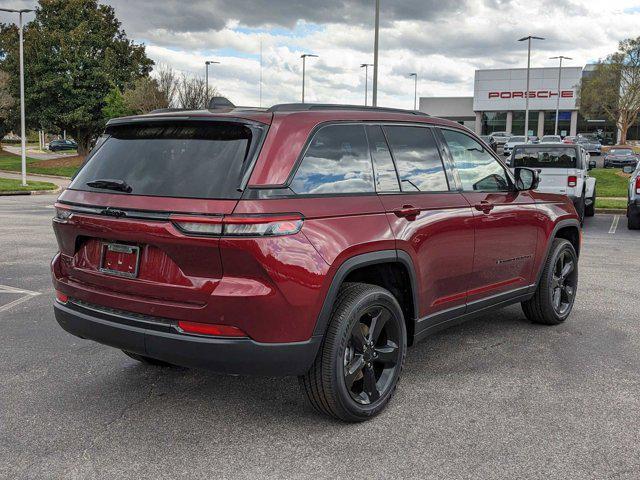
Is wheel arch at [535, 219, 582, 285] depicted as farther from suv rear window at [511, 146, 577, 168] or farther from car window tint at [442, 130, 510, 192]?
suv rear window at [511, 146, 577, 168]

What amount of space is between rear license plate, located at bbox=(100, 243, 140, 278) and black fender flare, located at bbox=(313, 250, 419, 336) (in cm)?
102

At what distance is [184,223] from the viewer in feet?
10.5

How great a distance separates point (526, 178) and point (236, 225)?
3.12m

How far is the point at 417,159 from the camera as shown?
4.25 meters

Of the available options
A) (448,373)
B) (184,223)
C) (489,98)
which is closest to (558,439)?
(448,373)

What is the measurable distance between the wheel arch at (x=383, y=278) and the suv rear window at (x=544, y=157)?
10.7m

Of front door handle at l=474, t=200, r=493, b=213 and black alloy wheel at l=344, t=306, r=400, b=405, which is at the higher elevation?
front door handle at l=474, t=200, r=493, b=213

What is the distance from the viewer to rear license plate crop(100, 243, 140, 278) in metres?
3.42

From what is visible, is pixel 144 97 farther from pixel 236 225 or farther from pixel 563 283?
pixel 236 225

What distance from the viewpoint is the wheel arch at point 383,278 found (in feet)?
11.2

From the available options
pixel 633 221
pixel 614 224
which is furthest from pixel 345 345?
pixel 614 224

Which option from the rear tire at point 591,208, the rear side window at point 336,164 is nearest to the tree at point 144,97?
the rear tire at point 591,208

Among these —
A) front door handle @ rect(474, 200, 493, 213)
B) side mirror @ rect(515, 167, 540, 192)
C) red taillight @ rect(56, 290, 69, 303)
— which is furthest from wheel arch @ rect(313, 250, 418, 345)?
side mirror @ rect(515, 167, 540, 192)

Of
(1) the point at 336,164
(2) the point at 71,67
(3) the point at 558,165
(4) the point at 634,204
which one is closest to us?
(1) the point at 336,164
